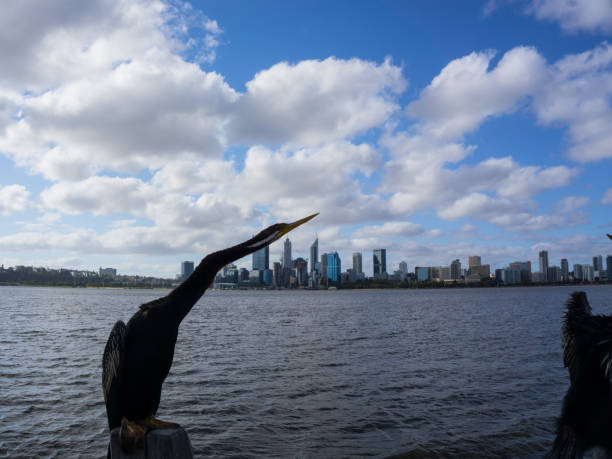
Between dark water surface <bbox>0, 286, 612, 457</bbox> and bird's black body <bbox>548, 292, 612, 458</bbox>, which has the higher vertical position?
bird's black body <bbox>548, 292, 612, 458</bbox>

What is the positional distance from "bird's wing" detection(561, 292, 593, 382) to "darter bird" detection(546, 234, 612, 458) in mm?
15

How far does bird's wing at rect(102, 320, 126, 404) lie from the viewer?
3471mm

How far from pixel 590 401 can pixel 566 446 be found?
47cm

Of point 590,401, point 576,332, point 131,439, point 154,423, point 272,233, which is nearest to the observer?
point 131,439

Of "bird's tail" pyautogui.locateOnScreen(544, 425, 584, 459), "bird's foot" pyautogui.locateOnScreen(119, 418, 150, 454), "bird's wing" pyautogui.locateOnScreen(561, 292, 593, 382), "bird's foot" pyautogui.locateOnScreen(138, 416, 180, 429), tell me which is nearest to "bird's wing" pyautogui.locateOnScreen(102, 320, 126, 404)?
"bird's foot" pyautogui.locateOnScreen(138, 416, 180, 429)

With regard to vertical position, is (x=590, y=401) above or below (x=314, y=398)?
above

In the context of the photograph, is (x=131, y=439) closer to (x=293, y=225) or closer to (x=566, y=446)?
(x=293, y=225)

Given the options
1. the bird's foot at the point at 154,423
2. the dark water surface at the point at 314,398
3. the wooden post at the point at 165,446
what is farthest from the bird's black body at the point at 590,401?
the dark water surface at the point at 314,398

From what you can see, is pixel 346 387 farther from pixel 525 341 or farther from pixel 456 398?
pixel 525 341

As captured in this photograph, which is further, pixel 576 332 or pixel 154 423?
pixel 576 332

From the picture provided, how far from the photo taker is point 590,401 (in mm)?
3541

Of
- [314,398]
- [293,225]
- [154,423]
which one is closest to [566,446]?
[293,225]

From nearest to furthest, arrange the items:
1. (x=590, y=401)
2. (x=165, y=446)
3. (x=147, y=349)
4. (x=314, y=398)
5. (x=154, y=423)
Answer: (x=165, y=446) < (x=154, y=423) < (x=147, y=349) < (x=590, y=401) < (x=314, y=398)

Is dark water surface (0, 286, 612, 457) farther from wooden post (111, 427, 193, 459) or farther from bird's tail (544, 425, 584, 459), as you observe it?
wooden post (111, 427, 193, 459)
